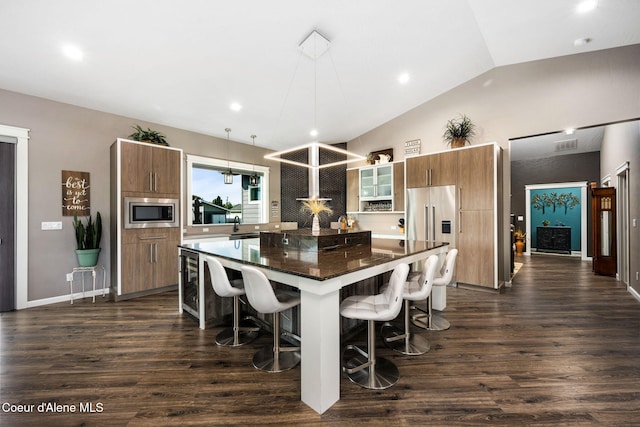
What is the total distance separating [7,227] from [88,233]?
0.78m

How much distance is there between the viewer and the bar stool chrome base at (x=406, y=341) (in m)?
2.43

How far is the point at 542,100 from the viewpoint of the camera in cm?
409

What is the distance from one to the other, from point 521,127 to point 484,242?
186 cm

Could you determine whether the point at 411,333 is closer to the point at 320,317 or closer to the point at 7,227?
the point at 320,317

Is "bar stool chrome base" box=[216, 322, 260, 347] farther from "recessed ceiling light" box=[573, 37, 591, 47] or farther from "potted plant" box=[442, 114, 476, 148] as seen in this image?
"recessed ceiling light" box=[573, 37, 591, 47]

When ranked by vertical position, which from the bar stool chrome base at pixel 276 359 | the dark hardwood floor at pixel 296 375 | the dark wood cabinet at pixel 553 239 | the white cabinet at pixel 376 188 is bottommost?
the dark hardwood floor at pixel 296 375

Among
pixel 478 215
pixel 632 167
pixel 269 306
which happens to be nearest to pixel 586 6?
pixel 478 215

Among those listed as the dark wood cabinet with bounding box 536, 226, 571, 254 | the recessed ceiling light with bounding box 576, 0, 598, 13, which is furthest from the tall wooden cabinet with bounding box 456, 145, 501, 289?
the dark wood cabinet with bounding box 536, 226, 571, 254

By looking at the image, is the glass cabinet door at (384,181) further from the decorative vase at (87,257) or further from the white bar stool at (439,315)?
the decorative vase at (87,257)

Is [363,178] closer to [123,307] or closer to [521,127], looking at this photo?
[521,127]

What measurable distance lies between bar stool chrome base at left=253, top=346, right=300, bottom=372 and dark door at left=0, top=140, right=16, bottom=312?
347 cm

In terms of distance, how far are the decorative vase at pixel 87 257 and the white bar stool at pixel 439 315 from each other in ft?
13.9

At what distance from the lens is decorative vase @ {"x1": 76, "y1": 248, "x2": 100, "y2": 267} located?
376cm

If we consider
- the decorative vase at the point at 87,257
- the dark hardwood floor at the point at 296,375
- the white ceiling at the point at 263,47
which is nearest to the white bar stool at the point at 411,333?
the dark hardwood floor at the point at 296,375
